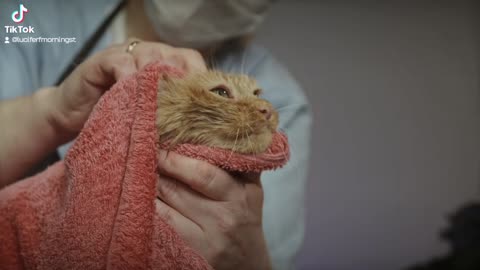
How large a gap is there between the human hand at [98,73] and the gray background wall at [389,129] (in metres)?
0.20

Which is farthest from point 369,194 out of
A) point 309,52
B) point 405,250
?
point 309,52

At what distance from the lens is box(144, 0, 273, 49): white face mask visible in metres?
0.49

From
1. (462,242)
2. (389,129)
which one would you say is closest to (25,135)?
(389,129)

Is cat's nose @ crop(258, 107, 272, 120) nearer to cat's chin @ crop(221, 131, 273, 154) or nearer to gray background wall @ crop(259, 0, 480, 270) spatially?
cat's chin @ crop(221, 131, 273, 154)

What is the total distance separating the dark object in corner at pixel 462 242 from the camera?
1.92 feet

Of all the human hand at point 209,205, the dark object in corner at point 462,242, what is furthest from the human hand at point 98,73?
the dark object in corner at point 462,242

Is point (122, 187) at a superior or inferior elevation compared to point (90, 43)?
inferior

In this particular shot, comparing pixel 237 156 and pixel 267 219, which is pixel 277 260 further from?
pixel 237 156

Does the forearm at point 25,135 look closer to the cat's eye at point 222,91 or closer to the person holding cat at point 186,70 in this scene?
the person holding cat at point 186,70

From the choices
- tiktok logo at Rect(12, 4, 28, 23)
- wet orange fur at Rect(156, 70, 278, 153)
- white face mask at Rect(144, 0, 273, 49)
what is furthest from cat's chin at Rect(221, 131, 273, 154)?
tiktok logo at Rect(12, 4, 28, 23)

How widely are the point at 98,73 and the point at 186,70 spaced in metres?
0.09

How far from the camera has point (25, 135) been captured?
1.57 ft

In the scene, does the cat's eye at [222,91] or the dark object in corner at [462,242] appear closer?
the cat's eye at [222,91]

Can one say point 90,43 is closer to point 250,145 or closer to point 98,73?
point 98,73
